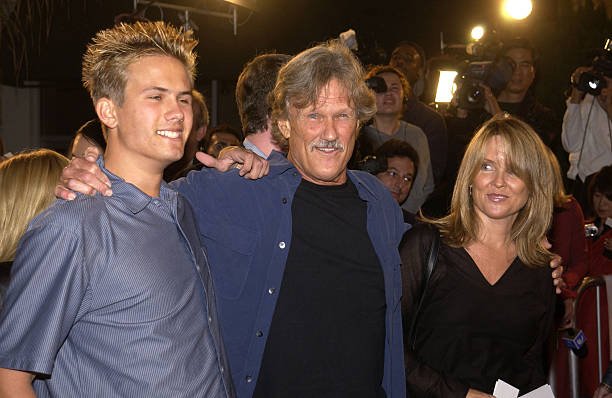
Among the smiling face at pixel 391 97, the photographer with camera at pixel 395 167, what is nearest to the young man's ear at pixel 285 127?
the photographer with camera at pixel 395 167

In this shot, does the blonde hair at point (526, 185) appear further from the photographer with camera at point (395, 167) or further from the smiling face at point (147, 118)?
the photographer with camera at point (395, 167)

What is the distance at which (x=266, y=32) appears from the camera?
10.3 meters

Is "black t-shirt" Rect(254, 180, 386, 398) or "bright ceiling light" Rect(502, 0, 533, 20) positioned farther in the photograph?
"bright ceiling light" Rect(502, 0, 533, 20)

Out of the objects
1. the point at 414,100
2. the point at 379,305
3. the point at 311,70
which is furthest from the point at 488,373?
the point at 414,100

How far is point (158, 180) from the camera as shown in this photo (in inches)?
99.9

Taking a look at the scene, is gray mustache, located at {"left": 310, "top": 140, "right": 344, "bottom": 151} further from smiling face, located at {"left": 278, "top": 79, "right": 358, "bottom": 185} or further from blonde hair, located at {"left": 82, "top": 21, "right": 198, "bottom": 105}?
blonde hair, located at {"left": 82, "top": 21, "right": 198, "bottom": 105}

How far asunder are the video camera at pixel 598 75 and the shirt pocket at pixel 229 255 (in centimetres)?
465

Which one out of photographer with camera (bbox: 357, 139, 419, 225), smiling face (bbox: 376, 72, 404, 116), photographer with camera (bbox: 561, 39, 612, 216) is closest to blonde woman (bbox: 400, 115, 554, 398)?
photographer with camera (bbox: 357, 139, 419, 225)

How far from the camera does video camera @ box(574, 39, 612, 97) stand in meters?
6.66

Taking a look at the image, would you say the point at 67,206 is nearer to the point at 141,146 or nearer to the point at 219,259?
the point at 141,146

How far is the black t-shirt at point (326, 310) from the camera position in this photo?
290 centimetres

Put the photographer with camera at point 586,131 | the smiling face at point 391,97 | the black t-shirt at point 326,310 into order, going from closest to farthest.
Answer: the black t-shirt at point 326,310
the smiling face at point 391,97
the photographer with camera at point 586,131

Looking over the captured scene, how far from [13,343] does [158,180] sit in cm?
64

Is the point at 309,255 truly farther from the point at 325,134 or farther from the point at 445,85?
the point at 445,85
